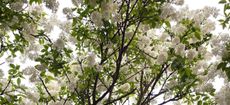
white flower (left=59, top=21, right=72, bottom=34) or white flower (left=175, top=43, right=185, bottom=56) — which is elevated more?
white flower (left=59, top=21, right=72, bottom=34)

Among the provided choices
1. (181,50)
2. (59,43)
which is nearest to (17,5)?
(59,43)

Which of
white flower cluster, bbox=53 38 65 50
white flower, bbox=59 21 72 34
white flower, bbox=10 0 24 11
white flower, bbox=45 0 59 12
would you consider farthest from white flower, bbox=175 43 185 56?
white flower, bbox=10 0 24 11

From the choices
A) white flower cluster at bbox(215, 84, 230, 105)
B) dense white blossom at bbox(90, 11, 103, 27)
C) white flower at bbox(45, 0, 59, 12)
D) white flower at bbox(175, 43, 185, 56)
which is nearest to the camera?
white flower cluster at bbox(215, 84, 230, 105)

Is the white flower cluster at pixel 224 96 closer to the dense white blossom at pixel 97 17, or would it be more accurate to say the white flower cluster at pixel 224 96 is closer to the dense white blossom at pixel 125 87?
the dense white blossom at pixel 97 17

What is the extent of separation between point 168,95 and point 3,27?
3.58 meters

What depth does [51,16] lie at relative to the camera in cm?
614

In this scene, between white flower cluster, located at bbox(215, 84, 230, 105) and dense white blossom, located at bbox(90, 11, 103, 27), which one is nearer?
white flower cluster, located at bbox(215, 84, 230, 105)

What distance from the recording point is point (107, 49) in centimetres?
575

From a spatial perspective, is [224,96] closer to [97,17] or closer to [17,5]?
[97,17]

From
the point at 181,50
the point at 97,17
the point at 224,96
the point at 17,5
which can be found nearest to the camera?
the point at 224,96

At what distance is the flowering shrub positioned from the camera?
4809 mm

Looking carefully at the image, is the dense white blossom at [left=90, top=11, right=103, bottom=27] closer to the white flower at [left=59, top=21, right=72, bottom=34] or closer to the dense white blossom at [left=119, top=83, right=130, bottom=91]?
the white flower at [left=59, top=21, right=72, bottom=34]

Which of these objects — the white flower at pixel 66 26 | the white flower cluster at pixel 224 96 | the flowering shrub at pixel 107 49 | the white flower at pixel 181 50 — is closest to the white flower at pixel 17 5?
the flowering shrub at pixel 107 49

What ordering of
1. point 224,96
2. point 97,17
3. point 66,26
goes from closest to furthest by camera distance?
point 224,96 < point 97,17 < point 66,26
